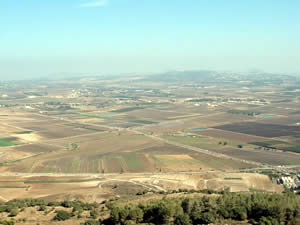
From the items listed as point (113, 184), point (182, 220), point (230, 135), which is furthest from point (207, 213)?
point (230, 135)

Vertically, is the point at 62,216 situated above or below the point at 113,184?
above

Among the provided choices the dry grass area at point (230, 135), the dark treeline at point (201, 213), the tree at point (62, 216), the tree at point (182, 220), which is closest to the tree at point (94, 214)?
the dark treeline at point (201, 213)

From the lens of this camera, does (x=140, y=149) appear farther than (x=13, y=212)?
Yes

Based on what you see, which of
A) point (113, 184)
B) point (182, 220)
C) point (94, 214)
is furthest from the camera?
point (113, 184)

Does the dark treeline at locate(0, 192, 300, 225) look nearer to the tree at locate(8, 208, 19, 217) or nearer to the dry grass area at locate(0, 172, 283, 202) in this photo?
the tree at locate(8, 208, 19, 217)

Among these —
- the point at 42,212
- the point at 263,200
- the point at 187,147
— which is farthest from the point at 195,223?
the point at 187,147

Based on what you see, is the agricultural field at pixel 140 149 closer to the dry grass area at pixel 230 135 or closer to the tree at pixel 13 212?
the dry grass area at pixel 230 135

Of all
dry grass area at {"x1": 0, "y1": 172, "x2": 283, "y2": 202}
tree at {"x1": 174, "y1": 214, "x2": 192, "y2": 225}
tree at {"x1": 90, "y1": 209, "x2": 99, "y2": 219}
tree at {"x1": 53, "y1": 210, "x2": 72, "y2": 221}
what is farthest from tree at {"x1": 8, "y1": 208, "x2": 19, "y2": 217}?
tree at {"x1": 174, "y1": 214, "x2": 192, "y2": 225}

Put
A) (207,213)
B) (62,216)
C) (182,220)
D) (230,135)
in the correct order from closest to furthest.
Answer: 1. (182,220)
2. (207,213)
3. (62,216)
4. (230,135)

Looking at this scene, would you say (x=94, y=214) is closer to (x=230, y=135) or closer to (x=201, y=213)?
(x=201, y=213)

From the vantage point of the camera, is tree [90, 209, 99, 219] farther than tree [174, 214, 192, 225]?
Yes

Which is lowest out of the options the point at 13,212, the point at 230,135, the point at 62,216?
the point at 230,135
